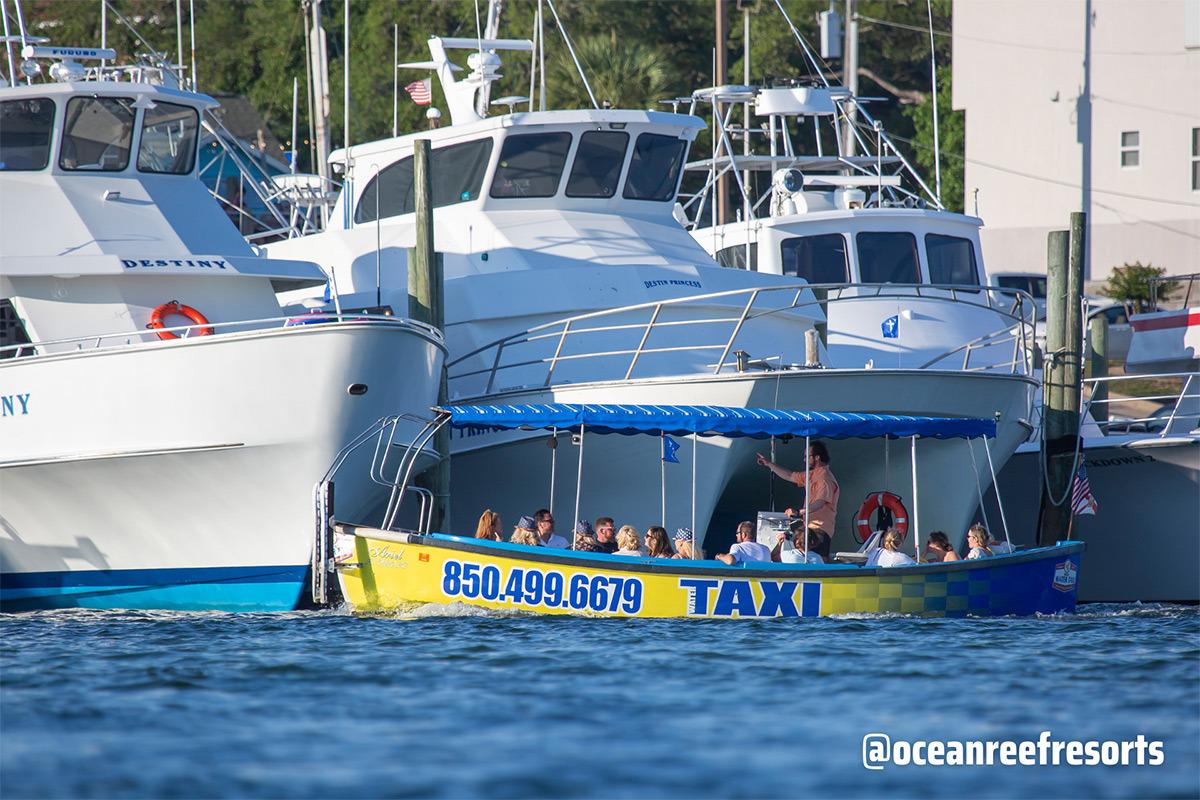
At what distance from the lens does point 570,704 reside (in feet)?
32.6

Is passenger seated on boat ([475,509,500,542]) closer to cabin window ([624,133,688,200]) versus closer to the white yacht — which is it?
the white yacht

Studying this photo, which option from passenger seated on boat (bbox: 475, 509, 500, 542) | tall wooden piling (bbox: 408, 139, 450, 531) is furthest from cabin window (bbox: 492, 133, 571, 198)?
passenger seated on boat (bbox: 475, 509, 500, 542)

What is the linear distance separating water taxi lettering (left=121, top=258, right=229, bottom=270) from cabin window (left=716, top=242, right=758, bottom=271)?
22.6 ft

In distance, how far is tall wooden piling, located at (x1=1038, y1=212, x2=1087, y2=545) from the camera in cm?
→ 1634

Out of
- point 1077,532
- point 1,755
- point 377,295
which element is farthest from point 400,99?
point 1,755

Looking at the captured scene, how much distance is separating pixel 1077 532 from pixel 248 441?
782cm

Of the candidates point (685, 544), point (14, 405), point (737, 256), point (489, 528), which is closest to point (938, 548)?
point (685, 544)

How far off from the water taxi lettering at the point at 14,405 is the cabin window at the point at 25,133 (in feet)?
9.19

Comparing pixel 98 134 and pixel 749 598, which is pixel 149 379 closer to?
pixel 98 134

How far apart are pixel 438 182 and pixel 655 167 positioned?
93.0 inches

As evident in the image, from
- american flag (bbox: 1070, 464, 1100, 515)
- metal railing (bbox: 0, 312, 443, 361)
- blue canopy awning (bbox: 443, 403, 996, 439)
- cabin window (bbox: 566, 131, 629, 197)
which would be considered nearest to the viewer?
blue canopy awning (bbox: 443, 403, 996, 439)

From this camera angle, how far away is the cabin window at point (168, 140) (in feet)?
55.4

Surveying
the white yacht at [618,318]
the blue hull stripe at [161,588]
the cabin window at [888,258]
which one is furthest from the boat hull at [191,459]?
the cabin window at [888,258]

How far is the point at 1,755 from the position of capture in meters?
8.78
